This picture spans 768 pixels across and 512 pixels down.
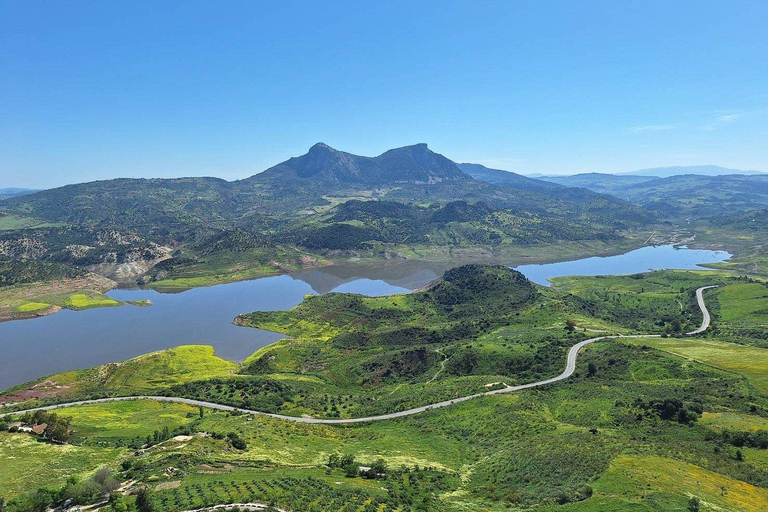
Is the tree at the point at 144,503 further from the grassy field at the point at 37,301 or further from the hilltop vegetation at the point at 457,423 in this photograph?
the grassy field at the point at 37,301

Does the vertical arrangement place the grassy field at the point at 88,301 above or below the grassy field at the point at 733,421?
below

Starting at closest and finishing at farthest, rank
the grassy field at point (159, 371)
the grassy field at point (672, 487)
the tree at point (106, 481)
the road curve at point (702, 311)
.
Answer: the grassy field at point (672, 487)
the tree at point (106, 481)
the grassy field at point (159, 371)
the road curve at point (702, 311)

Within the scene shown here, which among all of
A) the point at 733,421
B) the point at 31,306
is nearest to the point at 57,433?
the point at 733,421

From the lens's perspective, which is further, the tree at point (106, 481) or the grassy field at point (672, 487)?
the tree at point (106, 481)

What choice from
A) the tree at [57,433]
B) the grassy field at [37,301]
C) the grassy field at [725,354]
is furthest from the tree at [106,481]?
the grassy field at [37,301]

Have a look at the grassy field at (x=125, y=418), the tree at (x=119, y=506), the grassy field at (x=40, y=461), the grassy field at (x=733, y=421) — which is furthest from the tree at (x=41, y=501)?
the grassy field at (x=733, y=421)

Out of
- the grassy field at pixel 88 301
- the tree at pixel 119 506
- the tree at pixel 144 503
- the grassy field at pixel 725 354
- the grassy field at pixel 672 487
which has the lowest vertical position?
the grassy field at pixel 88 301

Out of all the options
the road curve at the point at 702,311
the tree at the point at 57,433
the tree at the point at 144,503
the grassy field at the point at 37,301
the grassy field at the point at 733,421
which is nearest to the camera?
the tree at the point at 144,503

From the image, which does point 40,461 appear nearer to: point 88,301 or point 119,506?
point 119,506

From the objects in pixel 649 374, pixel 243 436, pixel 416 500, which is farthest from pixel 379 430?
pixel 649 374

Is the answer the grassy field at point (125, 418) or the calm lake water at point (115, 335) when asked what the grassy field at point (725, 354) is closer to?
the grassy field at point (125, 418)

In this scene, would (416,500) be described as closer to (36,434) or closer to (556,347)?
(36,434)
